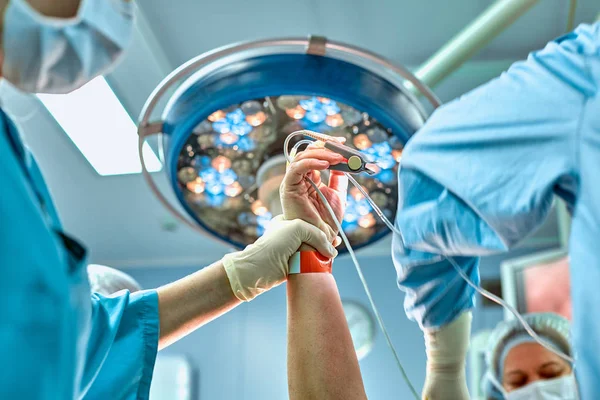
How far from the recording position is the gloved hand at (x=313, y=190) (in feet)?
5.10

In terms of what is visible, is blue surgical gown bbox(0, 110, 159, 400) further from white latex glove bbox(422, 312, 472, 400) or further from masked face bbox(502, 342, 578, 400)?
masked face bbox(502, 342, 578, 400)

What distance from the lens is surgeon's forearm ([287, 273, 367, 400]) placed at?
145 centimetres

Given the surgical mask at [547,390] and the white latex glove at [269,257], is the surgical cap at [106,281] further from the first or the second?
the surgical mask at [547,390]

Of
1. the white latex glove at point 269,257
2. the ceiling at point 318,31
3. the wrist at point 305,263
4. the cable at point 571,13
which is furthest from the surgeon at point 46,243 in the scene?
the cable at point 571,13

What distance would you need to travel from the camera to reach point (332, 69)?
5.41 ft

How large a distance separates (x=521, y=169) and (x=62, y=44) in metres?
0.72

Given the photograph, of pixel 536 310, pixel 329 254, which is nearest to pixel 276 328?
pixel 536 310

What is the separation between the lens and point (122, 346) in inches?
55.6

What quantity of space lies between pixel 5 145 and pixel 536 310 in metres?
2.73

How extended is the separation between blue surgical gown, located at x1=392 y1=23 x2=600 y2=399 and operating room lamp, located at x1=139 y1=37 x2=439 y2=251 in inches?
23.1

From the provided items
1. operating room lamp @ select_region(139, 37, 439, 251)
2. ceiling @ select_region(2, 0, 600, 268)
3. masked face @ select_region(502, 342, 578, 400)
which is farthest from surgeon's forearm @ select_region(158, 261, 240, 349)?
masked face @ select_region(502, 342, 578, 400)

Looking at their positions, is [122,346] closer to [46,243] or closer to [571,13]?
[46,243]

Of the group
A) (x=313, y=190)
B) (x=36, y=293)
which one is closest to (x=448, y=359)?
(x=313, y=190)

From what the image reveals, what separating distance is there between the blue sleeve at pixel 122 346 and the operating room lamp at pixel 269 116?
467 millimetres
